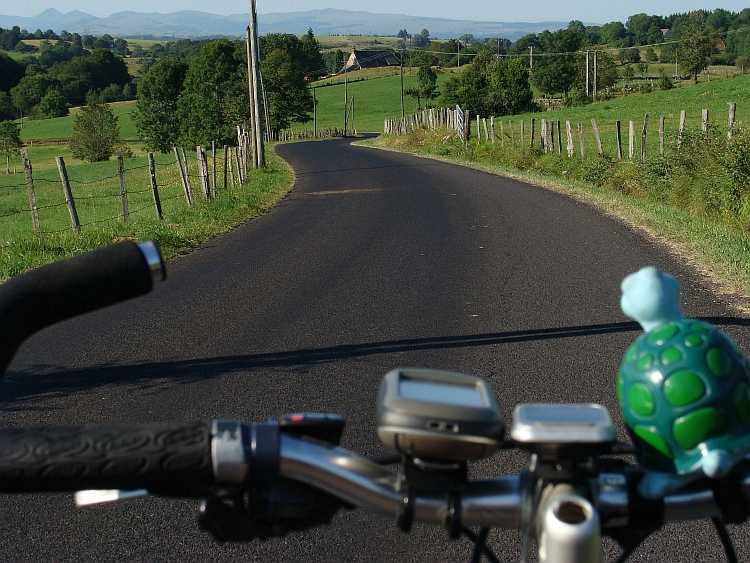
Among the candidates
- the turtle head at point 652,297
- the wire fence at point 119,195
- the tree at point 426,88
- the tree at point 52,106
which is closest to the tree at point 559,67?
the tree at point 426,88

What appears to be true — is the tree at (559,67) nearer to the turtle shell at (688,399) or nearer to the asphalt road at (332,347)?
the asphalt road at (332,347)

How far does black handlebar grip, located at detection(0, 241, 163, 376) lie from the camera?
0.94 metres

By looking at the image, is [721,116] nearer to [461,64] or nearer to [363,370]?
[363,370]

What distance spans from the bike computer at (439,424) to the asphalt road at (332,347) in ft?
8.39

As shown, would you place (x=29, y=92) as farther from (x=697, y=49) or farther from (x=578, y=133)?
(x=578, y=133)

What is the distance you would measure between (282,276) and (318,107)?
102 meters

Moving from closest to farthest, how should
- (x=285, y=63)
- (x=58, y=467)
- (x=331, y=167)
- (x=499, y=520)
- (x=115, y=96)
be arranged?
(x=58, y=467) → (x=499, y=520) → (x=331, y=167) → (x=285, y=63) → (x=115, y=96)

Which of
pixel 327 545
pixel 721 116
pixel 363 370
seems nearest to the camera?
pixel 327 545

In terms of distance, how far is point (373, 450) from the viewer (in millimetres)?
4277

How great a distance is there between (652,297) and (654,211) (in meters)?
12.8

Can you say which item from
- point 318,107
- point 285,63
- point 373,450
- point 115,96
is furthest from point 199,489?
point 115,96

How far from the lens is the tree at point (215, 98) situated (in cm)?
6681

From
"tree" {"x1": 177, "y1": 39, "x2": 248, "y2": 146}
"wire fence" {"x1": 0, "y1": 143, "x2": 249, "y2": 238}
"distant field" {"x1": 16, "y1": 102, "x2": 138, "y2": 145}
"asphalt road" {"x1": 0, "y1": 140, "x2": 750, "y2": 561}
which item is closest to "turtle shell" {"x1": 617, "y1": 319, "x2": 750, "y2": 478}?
"asphalt road" {"x1": 0, "y1": 140, "x2": 750, "y2": 561}

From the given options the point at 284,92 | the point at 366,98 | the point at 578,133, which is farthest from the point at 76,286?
the point at 366,98
